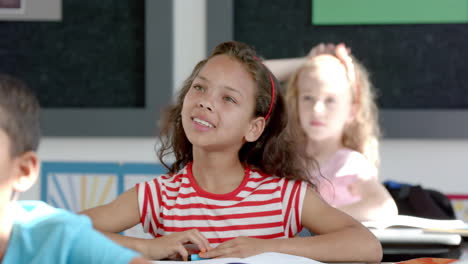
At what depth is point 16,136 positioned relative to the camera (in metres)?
0.62

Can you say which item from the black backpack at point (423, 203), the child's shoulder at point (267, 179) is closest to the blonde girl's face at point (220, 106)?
the child's shoulder at point (267, 179)

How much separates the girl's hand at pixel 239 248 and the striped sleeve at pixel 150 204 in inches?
9.9

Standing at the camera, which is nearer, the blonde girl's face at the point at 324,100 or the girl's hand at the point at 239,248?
the girl's hand at the point at 239,248

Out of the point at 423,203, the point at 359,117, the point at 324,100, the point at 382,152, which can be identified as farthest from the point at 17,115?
the point at 382,152

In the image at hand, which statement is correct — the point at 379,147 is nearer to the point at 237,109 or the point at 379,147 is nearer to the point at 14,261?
the point at 237,109

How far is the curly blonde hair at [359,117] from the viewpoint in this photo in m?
1.73

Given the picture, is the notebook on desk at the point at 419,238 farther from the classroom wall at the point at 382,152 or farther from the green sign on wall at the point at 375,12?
the green sign on wall at the point at 375,12

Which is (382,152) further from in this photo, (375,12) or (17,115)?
(17,115)

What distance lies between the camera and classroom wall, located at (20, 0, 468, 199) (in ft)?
6.27

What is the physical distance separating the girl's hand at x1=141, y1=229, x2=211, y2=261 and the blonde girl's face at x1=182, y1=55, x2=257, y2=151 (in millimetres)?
194

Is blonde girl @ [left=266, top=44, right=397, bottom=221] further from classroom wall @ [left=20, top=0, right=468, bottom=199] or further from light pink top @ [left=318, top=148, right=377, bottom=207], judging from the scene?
classroom wall @ [left=20, top=0, right=468, bottom=199]

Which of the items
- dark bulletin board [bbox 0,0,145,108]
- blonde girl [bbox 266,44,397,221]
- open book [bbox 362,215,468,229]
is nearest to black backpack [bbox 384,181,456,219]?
blonde girl [bbox 266,44,397,221]

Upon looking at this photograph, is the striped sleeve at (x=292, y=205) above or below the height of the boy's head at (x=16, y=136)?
below

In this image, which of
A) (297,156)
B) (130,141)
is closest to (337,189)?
(297,156)
